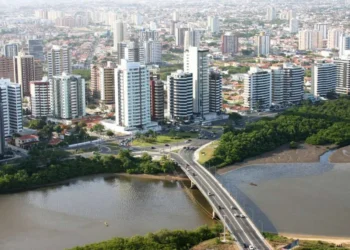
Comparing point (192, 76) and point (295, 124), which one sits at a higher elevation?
point (192, 76)

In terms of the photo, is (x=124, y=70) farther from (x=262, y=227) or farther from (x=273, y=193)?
(x=262, y=227)

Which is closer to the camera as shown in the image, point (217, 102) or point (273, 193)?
point (273, 193)

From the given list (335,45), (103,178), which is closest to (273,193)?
(103,178)

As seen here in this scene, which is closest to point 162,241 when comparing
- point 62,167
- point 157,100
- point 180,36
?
point 62,167

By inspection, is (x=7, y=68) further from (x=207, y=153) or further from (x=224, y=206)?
(x=224, y=206)

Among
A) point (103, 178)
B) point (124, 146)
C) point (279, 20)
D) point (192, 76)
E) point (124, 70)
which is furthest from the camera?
point (279, 20)

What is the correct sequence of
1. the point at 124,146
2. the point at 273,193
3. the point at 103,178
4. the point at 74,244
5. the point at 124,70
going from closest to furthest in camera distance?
the point at 74,244, the point at 273,193, the point at 103,178, the point at 124,146, the point at 124,70

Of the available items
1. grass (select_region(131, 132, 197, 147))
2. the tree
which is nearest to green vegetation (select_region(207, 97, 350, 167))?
grass (select_region(131, 132, 197, 147))
